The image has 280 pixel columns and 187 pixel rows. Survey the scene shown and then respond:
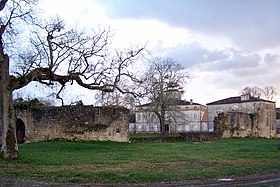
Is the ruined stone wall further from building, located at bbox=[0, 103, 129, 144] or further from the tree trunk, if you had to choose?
the tree trunk

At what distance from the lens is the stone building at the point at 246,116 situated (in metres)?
54.0

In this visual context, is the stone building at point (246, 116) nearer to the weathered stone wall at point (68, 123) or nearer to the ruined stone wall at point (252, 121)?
the ruined stone wall at point (252, 121)

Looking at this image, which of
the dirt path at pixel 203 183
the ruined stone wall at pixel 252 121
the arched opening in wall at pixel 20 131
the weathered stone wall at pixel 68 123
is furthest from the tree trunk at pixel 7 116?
the ruined stone wall at pixel 252 121

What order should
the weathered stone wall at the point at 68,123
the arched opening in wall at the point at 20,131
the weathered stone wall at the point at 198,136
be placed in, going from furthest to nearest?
the weathered stone wall at the point at 198,136
the arched opening in wall at the point at 20,131
the weathered stone wall at the point at 68,123

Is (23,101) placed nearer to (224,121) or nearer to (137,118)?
(224,121)

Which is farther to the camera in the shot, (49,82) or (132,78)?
(132,78)

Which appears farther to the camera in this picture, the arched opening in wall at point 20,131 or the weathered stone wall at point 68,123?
the arched opening in wall at point 20,131

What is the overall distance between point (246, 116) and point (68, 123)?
29.2m

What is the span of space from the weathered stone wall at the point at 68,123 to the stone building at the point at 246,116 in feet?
64.0

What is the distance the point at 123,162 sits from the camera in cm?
1962

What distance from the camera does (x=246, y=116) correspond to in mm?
57500

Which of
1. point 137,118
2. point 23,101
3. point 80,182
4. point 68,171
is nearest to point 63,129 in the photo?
point 23,101

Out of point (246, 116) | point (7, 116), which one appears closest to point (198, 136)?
point (246, 116)

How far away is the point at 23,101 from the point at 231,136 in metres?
27.5
